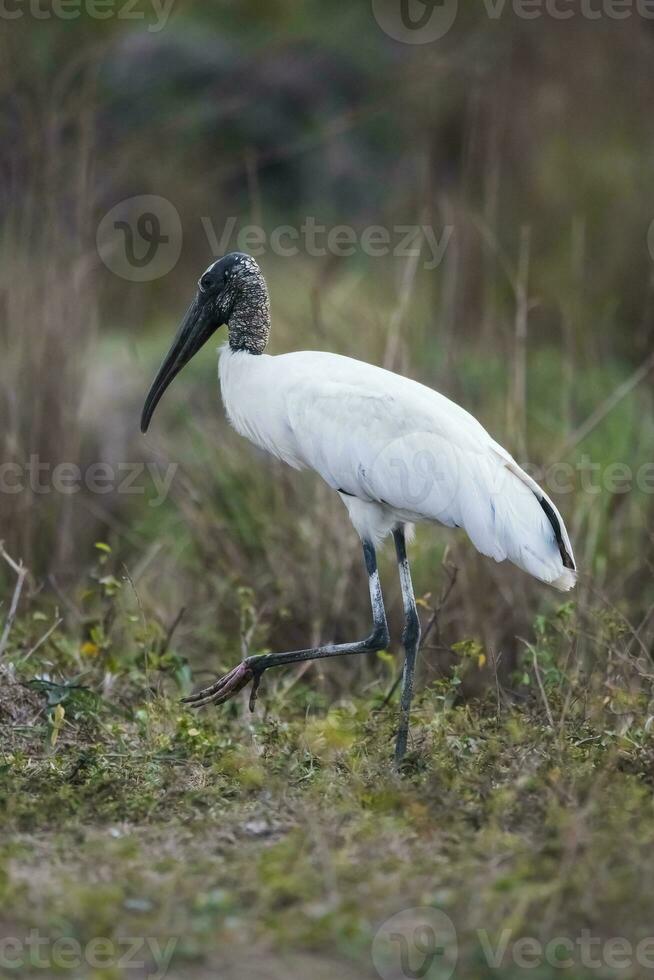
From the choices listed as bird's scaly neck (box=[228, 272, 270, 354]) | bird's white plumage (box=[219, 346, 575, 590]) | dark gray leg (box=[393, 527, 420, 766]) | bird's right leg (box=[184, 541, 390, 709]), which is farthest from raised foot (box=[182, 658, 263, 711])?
bird's scaly neck (box=[228, 272, 270, 354])

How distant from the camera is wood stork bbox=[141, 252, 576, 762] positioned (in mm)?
4051

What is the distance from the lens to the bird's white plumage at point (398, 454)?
4047 mm

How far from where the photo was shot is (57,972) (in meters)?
2.64

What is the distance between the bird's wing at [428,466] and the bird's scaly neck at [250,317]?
321 mm

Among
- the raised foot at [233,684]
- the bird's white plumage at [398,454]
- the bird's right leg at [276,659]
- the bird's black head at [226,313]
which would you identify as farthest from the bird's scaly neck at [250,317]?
the raised foot at [233,684]

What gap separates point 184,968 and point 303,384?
202cm

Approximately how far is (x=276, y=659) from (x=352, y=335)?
2.83m

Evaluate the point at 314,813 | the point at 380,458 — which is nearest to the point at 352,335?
the point at 380,458

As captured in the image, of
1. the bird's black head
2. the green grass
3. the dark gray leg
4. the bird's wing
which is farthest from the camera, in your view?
the bird's black head

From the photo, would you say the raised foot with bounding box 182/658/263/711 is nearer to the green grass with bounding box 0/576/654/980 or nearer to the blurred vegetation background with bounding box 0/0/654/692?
the green grass with bounding box 0/576/654/980

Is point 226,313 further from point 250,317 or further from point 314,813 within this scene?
point 314,813

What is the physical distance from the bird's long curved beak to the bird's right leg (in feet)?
2.83

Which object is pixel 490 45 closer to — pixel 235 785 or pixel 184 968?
pixel 235 785

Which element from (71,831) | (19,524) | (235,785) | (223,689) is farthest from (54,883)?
(19,524)
